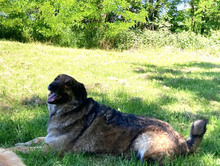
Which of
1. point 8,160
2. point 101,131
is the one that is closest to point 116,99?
point 101,131

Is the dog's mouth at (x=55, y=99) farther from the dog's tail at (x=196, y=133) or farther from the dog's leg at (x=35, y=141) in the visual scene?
the dog's tail at (x=196, y=133)

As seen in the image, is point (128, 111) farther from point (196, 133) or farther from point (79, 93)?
point (196, 133)

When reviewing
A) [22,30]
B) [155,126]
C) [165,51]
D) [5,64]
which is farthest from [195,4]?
[155,126]

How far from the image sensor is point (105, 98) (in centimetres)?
557

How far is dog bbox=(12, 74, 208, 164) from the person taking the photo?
9.66 ft

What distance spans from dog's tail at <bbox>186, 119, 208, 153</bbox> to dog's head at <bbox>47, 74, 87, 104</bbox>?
144cm

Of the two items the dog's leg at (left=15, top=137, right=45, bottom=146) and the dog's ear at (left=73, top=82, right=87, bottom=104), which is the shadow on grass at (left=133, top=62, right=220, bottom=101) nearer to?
the dog's ear at (left=73, top=82, right=87, bottom=104)

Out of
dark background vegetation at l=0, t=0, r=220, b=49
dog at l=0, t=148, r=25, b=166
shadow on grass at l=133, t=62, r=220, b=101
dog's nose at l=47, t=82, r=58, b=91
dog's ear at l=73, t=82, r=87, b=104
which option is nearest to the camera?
dog at l=0, t=148, r=25, b=166

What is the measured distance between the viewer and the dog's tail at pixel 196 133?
3.04m

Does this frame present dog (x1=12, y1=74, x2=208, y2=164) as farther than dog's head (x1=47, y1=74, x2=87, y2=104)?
No

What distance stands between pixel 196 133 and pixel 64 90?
5.48 ft

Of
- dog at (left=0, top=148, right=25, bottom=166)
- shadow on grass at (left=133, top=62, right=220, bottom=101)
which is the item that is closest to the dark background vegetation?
shadow on grass at (left=133, top=62, right=220, bottom=101)

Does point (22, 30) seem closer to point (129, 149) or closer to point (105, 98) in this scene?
point (105, 98)

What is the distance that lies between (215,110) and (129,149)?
3012 mm
